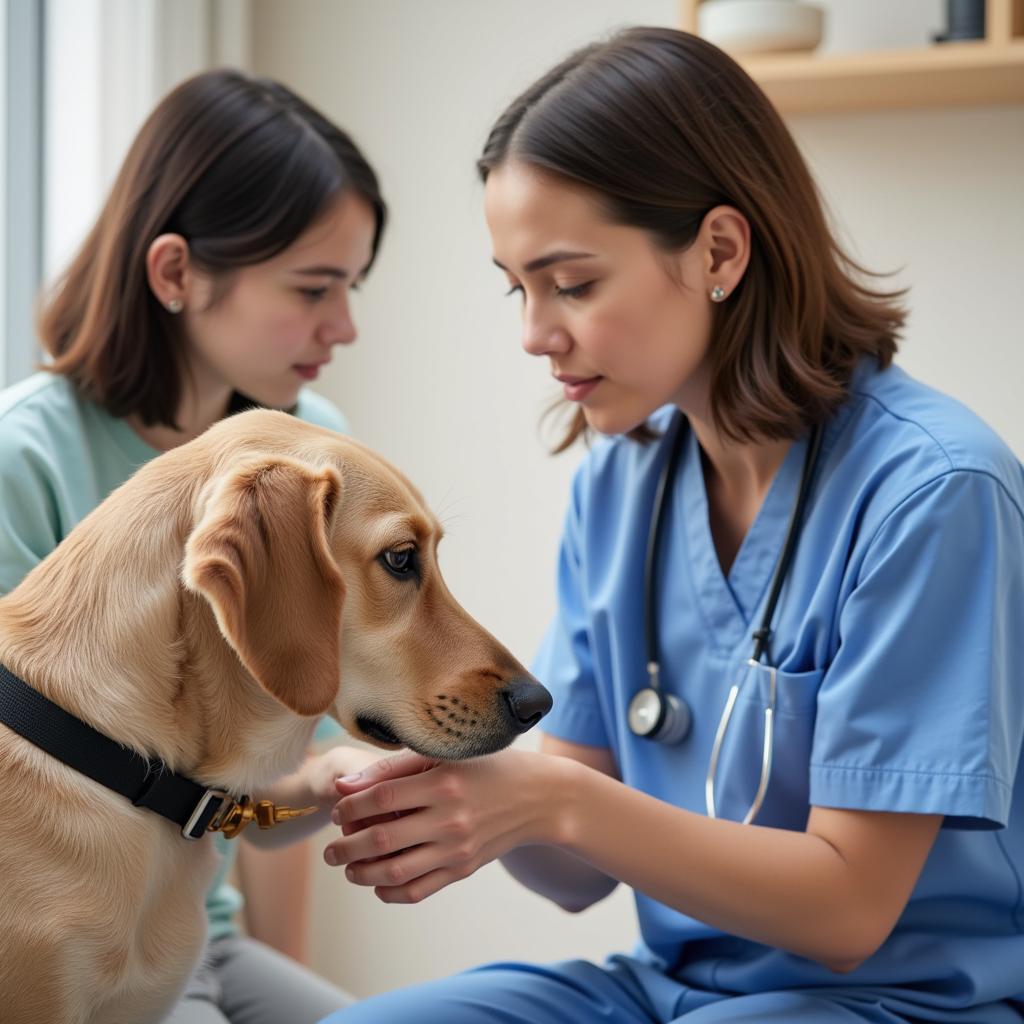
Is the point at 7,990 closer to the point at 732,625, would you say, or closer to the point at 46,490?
the point at 46,490

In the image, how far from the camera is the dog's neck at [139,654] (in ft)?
3.43

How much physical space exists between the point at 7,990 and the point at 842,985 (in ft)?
2.58

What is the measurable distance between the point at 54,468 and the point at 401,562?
0.56 metres

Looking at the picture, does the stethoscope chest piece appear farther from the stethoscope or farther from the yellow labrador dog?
the yellow labrador dog

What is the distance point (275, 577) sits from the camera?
3.37 ft

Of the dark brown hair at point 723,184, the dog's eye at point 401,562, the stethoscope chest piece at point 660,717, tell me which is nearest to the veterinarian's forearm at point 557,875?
the stethoscope chest piece at point 660,717

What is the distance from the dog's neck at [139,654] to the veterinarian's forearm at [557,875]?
0.44 meters

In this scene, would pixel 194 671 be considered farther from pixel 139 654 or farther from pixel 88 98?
pixel 88 98

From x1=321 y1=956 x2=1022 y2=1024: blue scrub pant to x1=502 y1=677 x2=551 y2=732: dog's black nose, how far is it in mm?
341

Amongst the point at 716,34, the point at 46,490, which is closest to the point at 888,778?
the point at 46,490

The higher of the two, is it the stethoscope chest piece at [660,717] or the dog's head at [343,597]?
the dog's head at [343,597]

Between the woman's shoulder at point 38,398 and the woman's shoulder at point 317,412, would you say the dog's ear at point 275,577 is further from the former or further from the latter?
the woman's shoulder at point 317,412

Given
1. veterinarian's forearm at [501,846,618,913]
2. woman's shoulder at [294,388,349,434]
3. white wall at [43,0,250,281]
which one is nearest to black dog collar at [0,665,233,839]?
veterinarian's forearm at [501,846,618,913]

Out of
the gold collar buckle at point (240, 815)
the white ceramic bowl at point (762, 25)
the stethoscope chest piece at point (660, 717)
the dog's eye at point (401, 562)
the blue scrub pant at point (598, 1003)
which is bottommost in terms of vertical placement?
the blue scrub pant at point (598, 1003)
